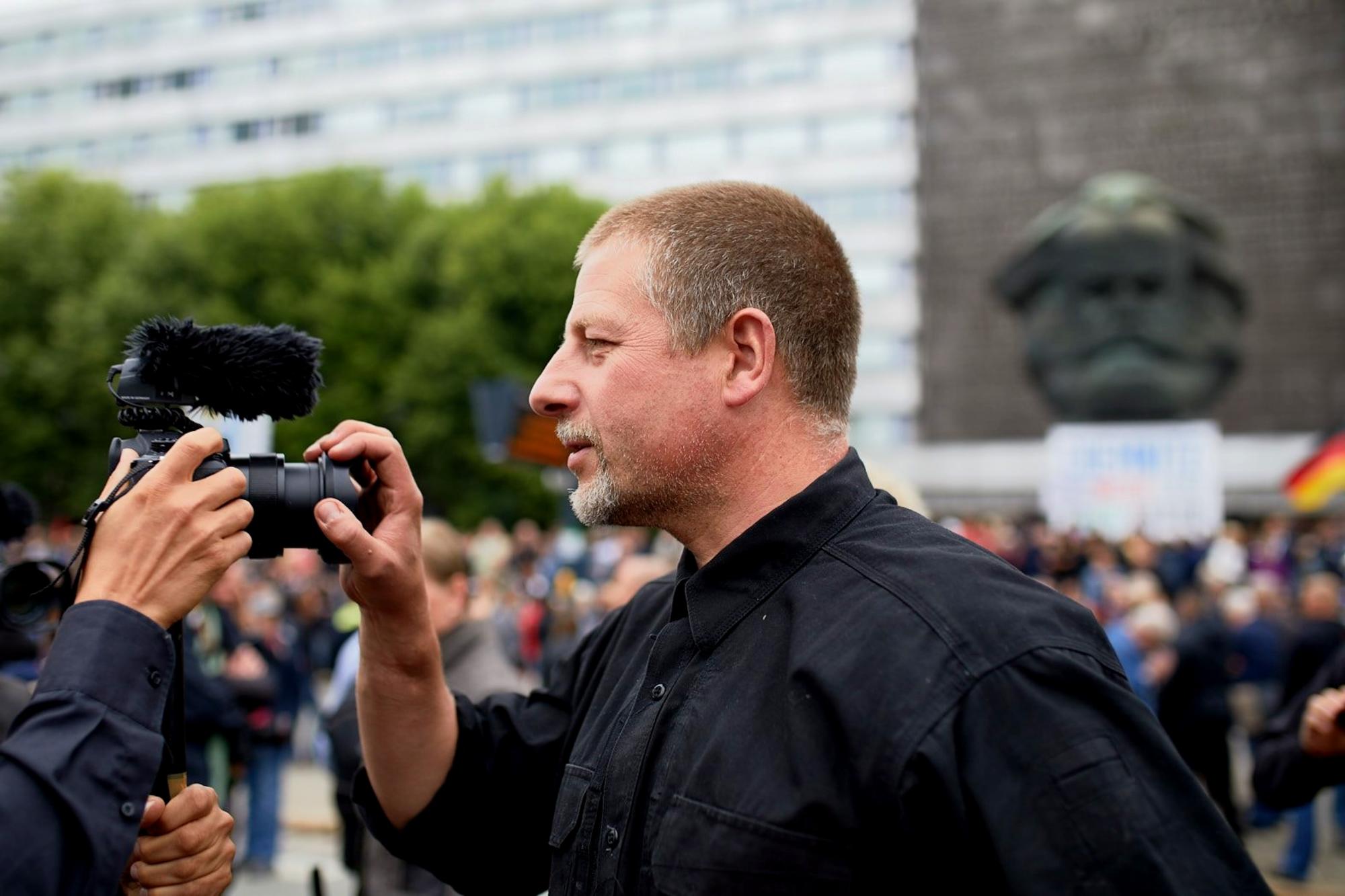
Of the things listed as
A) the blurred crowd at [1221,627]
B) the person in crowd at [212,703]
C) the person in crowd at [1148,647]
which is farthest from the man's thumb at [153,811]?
the person in crowd at [1148,647]

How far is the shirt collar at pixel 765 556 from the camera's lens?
1896mm

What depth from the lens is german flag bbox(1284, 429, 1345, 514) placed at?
11297mm

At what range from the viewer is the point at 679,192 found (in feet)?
6.80

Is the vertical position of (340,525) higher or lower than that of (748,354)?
lower

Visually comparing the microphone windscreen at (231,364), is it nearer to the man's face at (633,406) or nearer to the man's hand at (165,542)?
the man's hand at (165,542)

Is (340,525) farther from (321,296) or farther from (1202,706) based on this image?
(321,296)

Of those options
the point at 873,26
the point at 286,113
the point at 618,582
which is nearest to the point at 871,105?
the point at 873,26

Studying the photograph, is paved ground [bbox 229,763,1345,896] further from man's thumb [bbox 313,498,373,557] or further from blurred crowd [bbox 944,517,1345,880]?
man's thumb [bbox 313,498,373,557]

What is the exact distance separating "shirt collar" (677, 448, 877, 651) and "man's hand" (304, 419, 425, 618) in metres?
0.53

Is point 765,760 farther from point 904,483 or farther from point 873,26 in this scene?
point 873,26

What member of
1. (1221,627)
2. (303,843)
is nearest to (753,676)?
(1221,627)

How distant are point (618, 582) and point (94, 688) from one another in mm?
5233

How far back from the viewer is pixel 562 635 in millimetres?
10148

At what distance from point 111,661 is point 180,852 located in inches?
14.5
